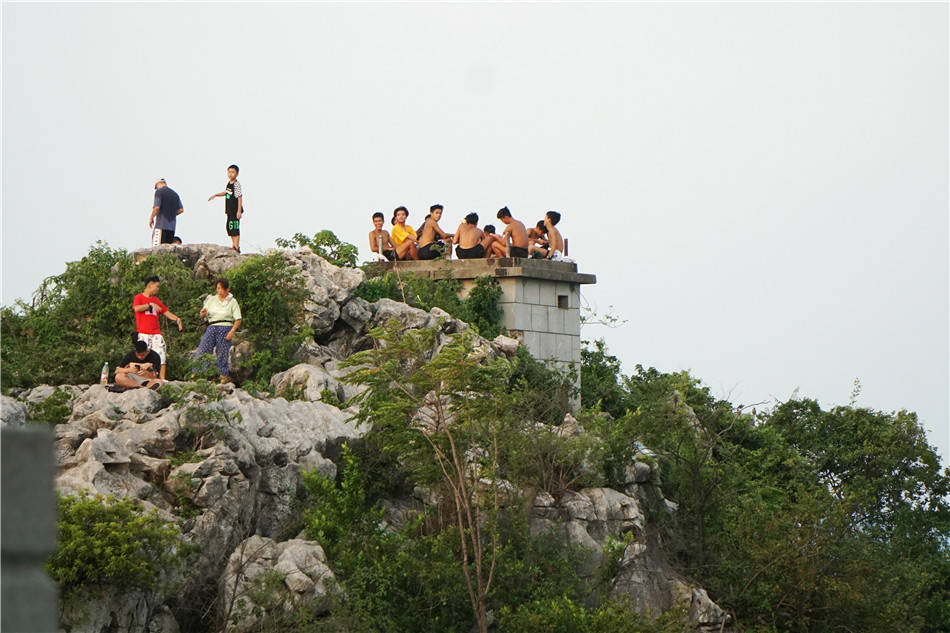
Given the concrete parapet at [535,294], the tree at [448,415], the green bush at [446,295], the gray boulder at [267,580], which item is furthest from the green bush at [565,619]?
the concrete parapet at [535,294]

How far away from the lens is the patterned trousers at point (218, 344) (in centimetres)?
1667

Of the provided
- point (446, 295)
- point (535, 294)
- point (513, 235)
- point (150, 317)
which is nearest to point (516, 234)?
point (513, 235)

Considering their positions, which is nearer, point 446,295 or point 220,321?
point 220,321

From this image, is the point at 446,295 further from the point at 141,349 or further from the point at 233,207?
the point at 141,349

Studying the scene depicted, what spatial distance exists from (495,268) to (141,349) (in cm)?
820

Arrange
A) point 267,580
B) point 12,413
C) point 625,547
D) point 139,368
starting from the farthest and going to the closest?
point 625,547 < point 139,368 < point 12,413 < point 267,580

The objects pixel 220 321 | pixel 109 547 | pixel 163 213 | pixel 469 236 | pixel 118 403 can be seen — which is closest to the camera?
pixel 109 547

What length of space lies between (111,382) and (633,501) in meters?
7.45

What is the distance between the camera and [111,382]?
1664 centimetres

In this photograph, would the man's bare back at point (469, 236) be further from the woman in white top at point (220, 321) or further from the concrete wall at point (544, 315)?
the woman in white top at point (220, 321)

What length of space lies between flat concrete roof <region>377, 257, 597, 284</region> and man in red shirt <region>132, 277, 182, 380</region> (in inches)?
298

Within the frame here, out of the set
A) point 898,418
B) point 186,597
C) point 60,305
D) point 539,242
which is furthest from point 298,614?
point 898,418

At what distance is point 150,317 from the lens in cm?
1542

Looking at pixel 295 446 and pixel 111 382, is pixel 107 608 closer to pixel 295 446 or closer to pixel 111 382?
pixel 295 446
